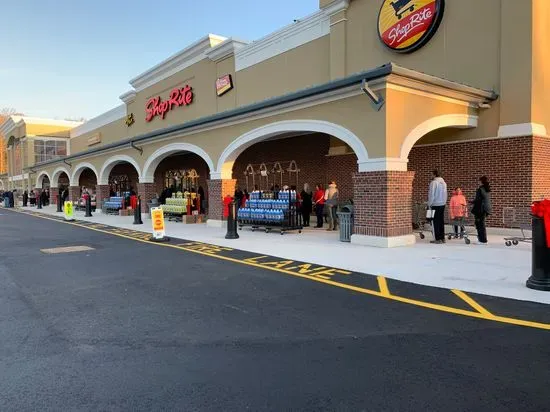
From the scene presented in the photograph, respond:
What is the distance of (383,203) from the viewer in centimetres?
1094

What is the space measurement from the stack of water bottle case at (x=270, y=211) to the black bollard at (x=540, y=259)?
8.31m

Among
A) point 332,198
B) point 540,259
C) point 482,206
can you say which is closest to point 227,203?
point 332,198

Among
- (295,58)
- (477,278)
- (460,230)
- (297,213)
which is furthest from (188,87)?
(477,278)

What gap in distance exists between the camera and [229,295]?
21.8ft

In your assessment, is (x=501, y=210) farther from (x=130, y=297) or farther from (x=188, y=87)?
(x=188, y=87)

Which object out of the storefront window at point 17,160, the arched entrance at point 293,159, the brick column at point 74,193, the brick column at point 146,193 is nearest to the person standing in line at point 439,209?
the arched entrance at point 293,159

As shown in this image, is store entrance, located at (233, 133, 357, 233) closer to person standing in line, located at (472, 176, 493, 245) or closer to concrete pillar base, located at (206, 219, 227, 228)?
concrete pillar base, located at (206, 219, 227, 228)

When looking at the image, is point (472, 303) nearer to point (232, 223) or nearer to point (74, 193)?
point (232, 223)

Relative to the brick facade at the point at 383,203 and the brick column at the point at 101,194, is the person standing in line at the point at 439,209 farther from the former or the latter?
the brick column at the point at 101,194

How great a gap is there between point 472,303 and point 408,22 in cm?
1126

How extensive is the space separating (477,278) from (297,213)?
7818mm

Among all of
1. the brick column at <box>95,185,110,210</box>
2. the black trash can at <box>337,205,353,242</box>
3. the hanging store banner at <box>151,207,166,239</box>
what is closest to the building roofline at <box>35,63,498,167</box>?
the black trash can at <box>337,205,353,242</box>

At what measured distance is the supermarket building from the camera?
36.7ft

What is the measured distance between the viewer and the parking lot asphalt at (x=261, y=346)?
3.46m
